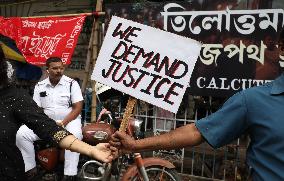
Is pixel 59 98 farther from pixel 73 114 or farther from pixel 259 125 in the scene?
pixel 259 125

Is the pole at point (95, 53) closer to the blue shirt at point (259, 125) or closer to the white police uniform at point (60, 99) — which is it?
the white police uniform at point (60, 99)

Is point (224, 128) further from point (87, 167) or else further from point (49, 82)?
point (49, 82)

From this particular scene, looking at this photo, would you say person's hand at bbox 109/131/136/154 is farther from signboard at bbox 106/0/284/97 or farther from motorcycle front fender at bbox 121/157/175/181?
signboard at bbox 106/0/284/97

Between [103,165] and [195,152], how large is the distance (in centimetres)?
162

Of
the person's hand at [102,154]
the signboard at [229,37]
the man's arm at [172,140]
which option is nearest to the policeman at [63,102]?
the signboard at [229,37]

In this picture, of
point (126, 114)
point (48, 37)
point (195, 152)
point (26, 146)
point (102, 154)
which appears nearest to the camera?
point (102, 154)

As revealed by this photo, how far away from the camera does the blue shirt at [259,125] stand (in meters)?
1.59

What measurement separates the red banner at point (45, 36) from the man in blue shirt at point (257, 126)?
4066 millimetres

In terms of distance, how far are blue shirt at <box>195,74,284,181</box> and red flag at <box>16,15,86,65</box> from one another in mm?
4106

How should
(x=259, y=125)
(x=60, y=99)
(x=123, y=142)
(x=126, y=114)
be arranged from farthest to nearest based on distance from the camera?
1. (x=60, y=99)
2. (x=126, y=114)
3. (x=123, y=142)
4. (x=259, y=125)

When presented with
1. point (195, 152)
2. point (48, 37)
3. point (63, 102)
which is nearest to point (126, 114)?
point (63, 102)

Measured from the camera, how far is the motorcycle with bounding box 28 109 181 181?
4277mm

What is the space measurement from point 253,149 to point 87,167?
3.14m

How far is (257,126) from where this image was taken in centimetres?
165
